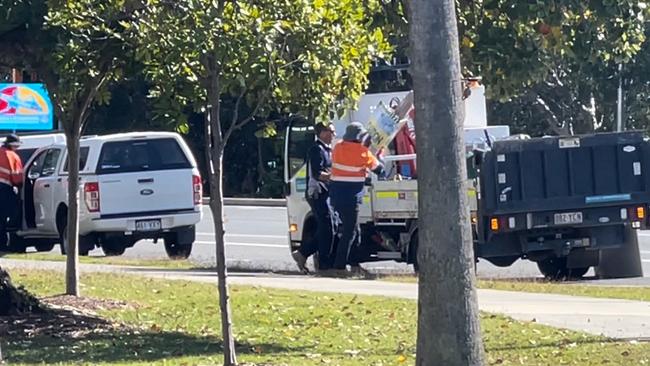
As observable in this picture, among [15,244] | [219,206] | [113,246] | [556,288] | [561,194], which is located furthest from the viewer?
[15,244]

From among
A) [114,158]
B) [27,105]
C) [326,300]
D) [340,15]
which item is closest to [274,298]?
[326,300]

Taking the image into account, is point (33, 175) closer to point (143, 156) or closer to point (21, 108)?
point (143, 156)

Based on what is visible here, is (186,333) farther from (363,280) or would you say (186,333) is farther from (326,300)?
(363,280)

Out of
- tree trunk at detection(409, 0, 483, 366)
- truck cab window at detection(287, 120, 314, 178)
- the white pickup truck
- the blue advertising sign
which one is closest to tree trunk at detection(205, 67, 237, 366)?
tree trunk at detection(409, 0, 483, 366)

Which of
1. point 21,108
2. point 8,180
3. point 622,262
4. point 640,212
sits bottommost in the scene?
point 622,262

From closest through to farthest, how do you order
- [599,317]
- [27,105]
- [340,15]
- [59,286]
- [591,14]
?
1. [340,15]
2. [591,14]
3. [599,317]
4. [59,286]
5. [27,105]

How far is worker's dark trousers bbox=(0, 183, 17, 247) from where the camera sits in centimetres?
2292

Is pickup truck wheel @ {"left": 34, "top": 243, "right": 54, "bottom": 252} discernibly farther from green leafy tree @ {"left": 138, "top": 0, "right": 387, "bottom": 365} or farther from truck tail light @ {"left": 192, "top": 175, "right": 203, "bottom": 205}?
green leafy tree @ {"left": 138, "top": 0, "right": 387, "bottom": 365}

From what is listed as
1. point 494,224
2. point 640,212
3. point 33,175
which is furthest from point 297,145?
point 33,175

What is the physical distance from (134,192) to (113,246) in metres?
1.40

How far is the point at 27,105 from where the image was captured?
4950cm

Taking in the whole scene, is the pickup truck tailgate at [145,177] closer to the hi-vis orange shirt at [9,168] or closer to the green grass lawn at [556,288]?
the green grass lawn at [556,288]

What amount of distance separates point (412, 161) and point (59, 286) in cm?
543

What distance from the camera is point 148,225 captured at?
2156cm
